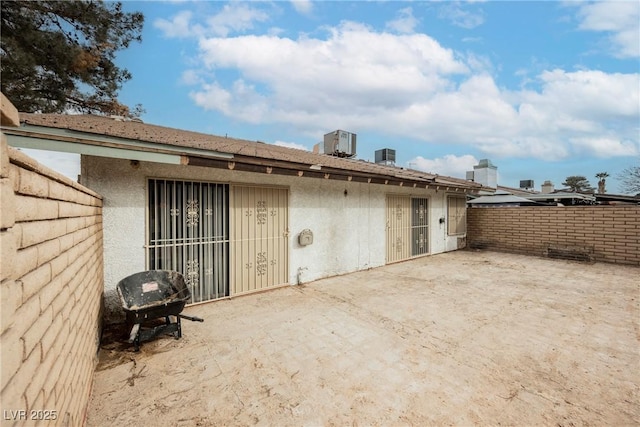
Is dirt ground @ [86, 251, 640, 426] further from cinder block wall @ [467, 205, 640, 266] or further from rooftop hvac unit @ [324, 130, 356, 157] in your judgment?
rooftop hvac unit @ [324, 130, 356, 157]

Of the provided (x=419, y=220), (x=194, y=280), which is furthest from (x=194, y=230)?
(x=419, y=220)

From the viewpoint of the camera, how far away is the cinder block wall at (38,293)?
0.94 m

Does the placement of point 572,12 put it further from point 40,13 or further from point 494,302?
point 40,13

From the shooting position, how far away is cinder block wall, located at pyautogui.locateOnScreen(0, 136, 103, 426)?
0.94 metres

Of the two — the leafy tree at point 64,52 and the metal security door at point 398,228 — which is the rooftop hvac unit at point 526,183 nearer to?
the metal security door at point 398,228

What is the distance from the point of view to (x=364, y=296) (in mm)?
6047

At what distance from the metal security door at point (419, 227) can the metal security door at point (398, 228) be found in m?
0.30

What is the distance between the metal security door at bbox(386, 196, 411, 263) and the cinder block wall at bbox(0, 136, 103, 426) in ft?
27.8

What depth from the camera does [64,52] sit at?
8344mm

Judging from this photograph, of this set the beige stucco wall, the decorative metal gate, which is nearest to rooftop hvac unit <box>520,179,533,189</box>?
the beige stucco wall

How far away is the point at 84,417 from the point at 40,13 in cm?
1129

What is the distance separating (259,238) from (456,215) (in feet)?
32.9

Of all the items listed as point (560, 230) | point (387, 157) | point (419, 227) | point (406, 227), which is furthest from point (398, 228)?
point (560, 230)

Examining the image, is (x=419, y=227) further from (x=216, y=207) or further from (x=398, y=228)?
(x=216, y=207)
